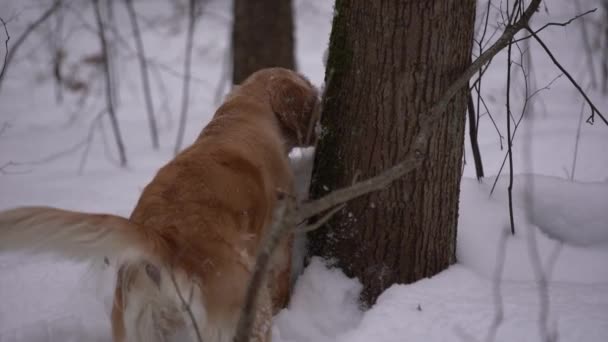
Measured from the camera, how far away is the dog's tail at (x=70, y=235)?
4.72 ft

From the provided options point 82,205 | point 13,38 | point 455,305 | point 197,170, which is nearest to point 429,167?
point 455,305

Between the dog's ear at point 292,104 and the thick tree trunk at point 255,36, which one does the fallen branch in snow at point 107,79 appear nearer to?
the thick tree trunk at point 255,36

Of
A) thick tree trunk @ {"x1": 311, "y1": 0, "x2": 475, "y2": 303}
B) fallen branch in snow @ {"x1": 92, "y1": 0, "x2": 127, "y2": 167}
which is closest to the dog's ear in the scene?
thick tree trunk @ {"x1": 311, "y1": 0, "x2": 475, "y2": 303}

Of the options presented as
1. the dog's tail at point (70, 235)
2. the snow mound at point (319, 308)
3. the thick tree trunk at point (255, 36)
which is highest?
the thick tree trunk at point (255, 36)

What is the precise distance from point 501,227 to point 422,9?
129cm

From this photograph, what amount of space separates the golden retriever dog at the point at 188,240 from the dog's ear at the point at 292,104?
0.38 m

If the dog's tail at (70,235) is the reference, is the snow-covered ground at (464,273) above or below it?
below

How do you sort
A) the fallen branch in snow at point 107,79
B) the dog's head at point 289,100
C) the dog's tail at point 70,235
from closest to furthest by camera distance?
the dog's tail at point 70,235 → the dog's head at point 289,100 → the fallen branch in snow at point 107,79

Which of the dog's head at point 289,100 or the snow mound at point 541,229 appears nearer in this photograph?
the snow mound at point 541,229

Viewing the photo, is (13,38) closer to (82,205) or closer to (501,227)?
(82,205)

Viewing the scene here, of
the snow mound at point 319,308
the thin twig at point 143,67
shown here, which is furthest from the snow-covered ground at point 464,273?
the thin twig at point 143,67

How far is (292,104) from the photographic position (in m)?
3.01

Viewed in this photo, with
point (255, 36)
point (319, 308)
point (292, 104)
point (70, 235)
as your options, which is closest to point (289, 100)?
point (292, 104)

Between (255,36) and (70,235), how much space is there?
4790mm
